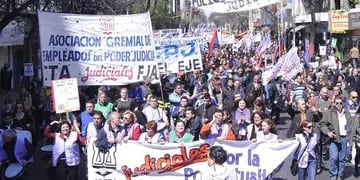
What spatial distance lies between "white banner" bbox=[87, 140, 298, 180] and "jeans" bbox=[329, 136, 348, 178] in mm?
2070

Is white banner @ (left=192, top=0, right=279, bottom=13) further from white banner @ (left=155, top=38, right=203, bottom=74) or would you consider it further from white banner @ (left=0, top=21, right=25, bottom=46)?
white banner @ (left=0, top=21, right=25, bottom=46)

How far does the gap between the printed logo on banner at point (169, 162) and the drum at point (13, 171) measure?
1.58 m

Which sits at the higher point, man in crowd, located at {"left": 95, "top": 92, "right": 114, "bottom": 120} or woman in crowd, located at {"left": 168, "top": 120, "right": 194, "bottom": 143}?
man in crowd, located at {"left": 95, "top": 92, "right": 114, "bottom": 120}

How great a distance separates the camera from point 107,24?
40.3 feet

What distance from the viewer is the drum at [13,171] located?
32.8 ft

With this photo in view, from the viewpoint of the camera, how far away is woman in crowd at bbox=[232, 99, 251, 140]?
1103 centimetres

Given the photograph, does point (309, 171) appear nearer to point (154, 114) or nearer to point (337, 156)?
point (337, 156)

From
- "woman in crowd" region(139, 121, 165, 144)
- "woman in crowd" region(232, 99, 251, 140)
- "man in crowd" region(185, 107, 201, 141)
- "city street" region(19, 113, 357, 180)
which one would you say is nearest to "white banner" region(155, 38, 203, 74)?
"woman in crowd" region(232, 99, 251, 140)

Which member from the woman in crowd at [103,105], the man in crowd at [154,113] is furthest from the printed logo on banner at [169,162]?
the woman in crowd at [103,105]

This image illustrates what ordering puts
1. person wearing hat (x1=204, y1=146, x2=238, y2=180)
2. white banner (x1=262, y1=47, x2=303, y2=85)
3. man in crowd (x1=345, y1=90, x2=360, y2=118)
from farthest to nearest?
white banner (x1=262, y1=47, x2=303, y2=85) < man in crowd (x1=345, y1=90, x2=360, y2=118) < person wearing hat (x1=204, y1=146, x2=238, y2=180)

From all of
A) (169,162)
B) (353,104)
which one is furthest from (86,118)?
(353,104)

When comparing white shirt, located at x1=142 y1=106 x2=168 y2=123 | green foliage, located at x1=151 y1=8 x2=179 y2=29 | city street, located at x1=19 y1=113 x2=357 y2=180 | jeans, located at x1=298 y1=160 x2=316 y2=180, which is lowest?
city street, located at x1=19 y1=113 x2=357 y2=180

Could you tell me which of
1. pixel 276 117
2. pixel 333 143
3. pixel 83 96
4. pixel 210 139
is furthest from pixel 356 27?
pixel 210 139

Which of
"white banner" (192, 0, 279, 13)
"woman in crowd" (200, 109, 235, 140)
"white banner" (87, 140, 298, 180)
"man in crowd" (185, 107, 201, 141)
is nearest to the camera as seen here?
"white banner" (87, 140, 298, 180)
